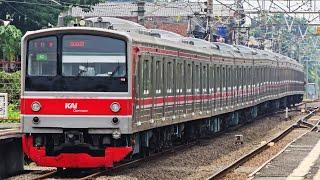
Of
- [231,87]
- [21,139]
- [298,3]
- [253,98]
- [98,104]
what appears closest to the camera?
[98,104]

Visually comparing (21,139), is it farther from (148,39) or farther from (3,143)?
(148,39)

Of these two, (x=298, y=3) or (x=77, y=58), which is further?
(x=298, y=3)

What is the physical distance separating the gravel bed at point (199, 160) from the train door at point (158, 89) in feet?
3.39

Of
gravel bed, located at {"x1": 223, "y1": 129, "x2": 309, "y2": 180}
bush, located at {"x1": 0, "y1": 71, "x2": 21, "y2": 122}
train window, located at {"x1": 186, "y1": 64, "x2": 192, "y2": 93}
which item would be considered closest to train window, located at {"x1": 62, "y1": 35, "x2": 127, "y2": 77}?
gravel bed, located at {"x1": 223, "y1": 129, "x2": 309, "y2": 180}

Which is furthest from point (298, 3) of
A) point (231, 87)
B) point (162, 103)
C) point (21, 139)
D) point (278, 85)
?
point (21, 139)

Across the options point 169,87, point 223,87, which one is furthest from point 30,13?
point 169,87

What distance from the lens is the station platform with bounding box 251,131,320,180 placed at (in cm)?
1491

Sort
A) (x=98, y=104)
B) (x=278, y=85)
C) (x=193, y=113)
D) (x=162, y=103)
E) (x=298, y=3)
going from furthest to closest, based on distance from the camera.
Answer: (x=278, y=85) < (x=298, y=3) < (x=193, y=113) < (x=162, y=103) < (x=98, y=104)

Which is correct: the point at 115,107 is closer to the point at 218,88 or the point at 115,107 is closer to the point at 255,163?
the point at 255,163

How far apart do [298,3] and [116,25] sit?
24.0m

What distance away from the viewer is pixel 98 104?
14914 millimetres

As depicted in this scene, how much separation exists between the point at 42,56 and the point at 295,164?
Answer: 5.60 m

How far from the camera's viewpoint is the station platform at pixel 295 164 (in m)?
14.9

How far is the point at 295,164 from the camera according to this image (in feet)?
56.2
